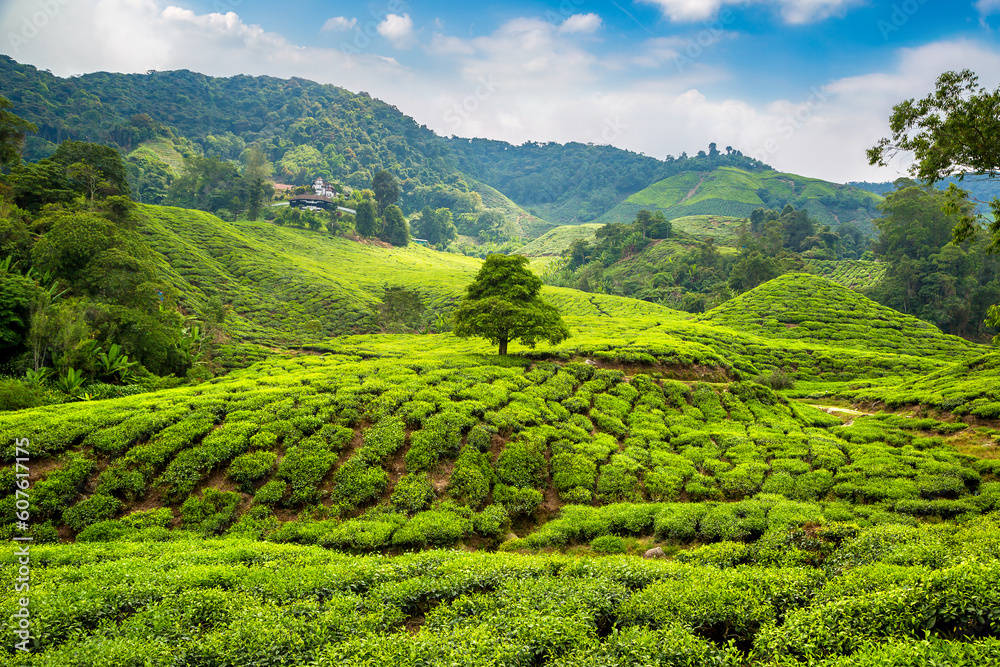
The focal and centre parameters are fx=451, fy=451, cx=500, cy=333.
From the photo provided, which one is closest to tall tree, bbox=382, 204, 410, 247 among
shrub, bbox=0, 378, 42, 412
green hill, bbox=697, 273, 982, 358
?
green hill, bbox=697, 273, 982, 358

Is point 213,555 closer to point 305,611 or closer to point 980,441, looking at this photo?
point 305,611

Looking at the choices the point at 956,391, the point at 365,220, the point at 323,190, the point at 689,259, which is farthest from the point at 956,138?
the point at 323,190

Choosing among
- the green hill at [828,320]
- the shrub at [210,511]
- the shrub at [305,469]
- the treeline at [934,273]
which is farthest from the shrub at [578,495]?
the treeline at [934,273]

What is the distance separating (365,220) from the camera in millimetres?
111375

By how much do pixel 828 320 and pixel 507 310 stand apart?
47.8 metres

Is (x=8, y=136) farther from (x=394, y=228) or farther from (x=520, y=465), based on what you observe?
(x=394, y=228)

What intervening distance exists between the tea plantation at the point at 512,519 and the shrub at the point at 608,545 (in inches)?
2.7

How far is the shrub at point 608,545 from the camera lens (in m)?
12.9

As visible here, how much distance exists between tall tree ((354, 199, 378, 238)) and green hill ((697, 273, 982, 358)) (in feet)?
267

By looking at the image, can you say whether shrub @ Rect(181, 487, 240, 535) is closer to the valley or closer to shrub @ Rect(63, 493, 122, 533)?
the valley

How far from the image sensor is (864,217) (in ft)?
636

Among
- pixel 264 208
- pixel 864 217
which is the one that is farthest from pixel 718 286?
pixel 864 217

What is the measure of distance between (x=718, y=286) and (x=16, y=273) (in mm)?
90255

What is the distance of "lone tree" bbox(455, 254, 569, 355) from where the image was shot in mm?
24250
